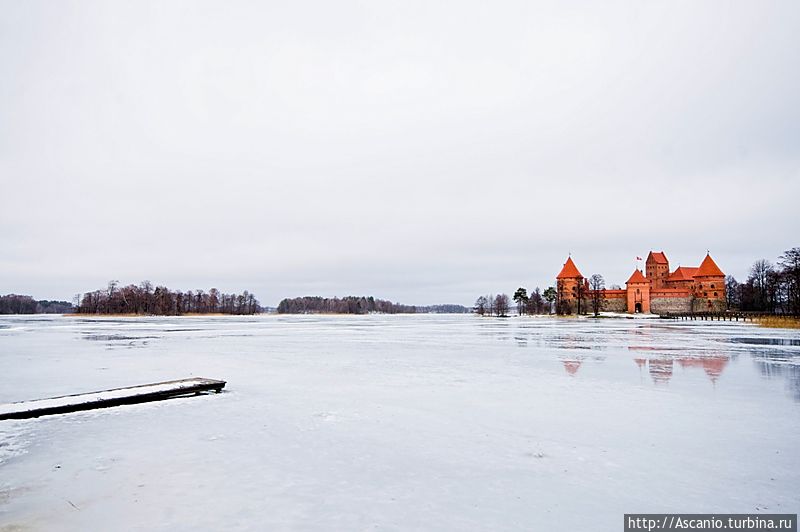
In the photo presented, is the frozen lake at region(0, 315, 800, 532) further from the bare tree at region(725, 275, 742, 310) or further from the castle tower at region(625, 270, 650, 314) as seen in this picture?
the bare tree at region(725, 275, 742, 310)

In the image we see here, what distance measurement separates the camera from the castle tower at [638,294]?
89.8 m

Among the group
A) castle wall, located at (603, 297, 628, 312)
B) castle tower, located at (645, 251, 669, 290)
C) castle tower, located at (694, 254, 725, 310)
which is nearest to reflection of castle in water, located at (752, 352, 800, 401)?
castle tower, located at (694, 254, 725, 310)

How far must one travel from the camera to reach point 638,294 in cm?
9075

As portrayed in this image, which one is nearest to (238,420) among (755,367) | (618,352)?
(755,367)

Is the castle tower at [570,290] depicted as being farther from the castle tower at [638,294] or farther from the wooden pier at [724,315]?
the wooden pier at [724,315]

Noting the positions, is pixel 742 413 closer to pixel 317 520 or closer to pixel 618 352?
pixel 317 520

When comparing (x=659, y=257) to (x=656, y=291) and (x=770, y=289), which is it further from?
(x=770, y=289)

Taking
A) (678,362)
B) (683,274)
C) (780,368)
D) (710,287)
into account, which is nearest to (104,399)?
(678,362)

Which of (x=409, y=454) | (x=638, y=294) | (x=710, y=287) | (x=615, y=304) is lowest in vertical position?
(x=409, y=454)

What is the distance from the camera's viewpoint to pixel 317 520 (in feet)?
12.1

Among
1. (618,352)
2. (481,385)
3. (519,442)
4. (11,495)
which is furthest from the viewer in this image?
(618,352)

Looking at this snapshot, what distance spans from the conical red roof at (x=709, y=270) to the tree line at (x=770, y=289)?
4.84 meters

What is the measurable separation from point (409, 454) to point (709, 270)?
322 ft

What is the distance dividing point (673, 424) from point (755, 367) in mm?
8049
